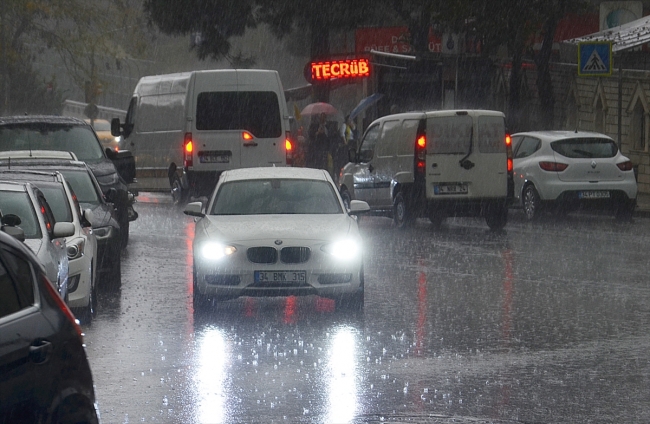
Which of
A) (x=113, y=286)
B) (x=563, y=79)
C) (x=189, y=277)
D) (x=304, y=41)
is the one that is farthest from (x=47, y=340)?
(x=304, y=41)

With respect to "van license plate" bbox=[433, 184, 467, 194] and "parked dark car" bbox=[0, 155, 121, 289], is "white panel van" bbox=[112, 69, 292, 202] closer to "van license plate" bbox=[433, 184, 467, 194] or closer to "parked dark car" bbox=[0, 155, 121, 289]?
Result: "van license plate" bbox=[433, 184, 467, 194]

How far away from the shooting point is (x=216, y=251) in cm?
1303

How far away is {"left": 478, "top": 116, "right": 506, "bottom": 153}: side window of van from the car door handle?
18.2 metres

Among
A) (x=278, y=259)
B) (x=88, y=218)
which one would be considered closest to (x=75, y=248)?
(x=88, y=218)

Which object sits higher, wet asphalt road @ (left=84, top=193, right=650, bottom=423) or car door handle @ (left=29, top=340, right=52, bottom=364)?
car door handle @ (left=29, top=340, right=52, bottom=364)

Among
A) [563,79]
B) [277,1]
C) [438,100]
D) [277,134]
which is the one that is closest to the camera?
[277,134]

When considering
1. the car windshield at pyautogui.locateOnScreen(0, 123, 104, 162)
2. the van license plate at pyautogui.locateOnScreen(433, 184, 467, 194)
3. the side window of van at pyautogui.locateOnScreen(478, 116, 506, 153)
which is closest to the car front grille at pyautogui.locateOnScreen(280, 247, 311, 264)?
the car windshield at pyautogui.locateOnScreen(0, 123, 104, 162)

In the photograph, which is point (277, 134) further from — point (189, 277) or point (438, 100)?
point (438, 100)

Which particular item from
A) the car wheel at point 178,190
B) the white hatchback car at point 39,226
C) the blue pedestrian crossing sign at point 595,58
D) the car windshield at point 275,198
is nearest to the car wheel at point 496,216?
the blue pedestrian crossing sign at point 595,58

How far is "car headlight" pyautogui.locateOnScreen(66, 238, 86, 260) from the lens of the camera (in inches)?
489

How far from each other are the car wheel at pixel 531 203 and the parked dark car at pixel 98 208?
983 cm

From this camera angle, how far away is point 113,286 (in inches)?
590

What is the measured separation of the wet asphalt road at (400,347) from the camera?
866 cm

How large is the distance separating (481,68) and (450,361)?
111ft
